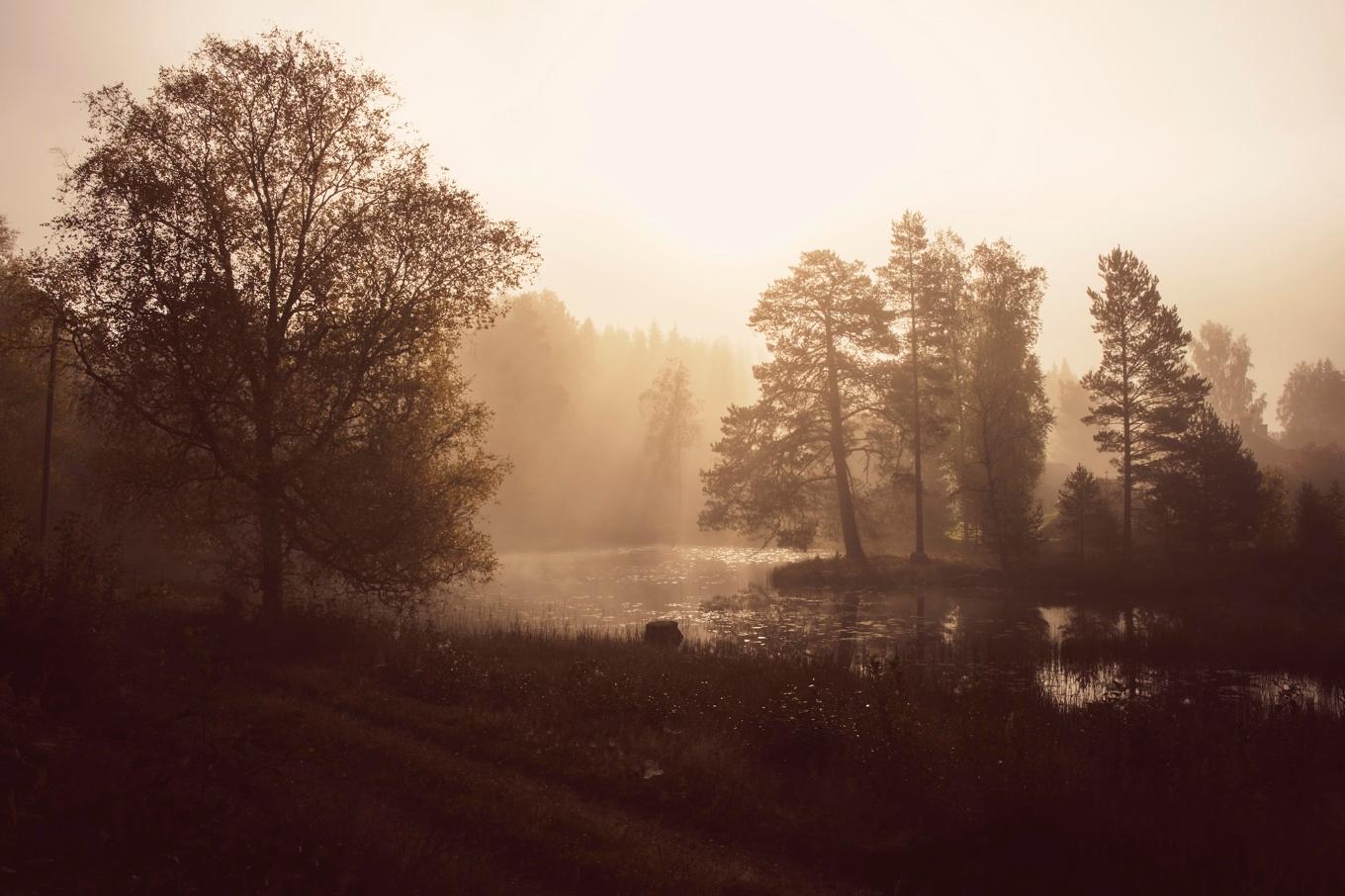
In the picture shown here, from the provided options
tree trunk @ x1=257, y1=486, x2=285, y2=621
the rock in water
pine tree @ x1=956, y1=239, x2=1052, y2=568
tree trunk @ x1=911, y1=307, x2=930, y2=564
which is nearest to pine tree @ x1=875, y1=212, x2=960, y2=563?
tree trunk @ x1=911, y1=307, x2=930, y2=564

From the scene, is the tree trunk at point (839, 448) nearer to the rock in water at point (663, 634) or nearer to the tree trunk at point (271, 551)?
the rock in water at point (663, 634)

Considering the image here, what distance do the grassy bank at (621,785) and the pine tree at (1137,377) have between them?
28.8 m

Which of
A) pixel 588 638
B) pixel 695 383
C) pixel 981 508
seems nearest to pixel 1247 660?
pixel 588 638

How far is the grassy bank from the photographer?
636 centimetres

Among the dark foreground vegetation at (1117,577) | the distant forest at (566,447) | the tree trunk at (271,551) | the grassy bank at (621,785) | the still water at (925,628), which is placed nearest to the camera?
the grassy bank at (621,785)

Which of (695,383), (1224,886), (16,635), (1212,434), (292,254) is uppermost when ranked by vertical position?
(695,383)

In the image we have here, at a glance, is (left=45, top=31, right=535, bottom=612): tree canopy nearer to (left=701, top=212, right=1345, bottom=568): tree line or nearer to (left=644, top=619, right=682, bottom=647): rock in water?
(left=644, top=619, right=682, bottom=647): rock in water

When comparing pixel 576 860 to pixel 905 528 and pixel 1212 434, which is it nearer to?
pixel 1212 434

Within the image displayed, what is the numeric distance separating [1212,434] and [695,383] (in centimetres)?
9848

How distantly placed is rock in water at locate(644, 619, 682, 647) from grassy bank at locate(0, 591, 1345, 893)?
5.73m

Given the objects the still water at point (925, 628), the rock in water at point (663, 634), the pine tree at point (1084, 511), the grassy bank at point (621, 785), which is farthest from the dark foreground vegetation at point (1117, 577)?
the grassy bank at point (621, 785)

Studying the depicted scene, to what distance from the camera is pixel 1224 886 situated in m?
7.82

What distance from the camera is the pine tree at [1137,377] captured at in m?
38.5

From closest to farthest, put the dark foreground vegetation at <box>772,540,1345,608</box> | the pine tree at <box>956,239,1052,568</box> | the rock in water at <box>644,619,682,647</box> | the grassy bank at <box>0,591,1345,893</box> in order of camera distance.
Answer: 1. the grassy bank at <box>0,591,1345,893</box>
2. the rock in water at <box>644,619,682,647</box>
3. the dark foreground vegetation at <box>772,540,1345,608</box>
4. the pine tree at <box>956,239,1052,568</box>
